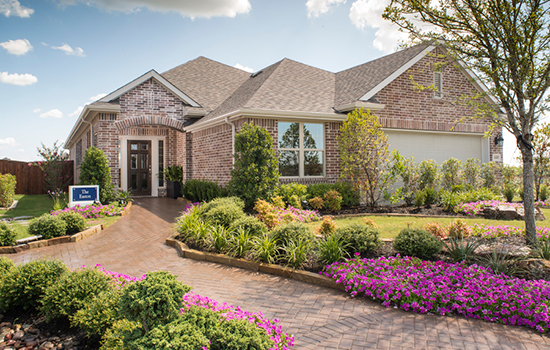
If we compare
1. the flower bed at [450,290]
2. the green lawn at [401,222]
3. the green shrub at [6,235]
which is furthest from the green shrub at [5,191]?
the flower bed at [450,290]

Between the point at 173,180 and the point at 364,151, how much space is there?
361 inches

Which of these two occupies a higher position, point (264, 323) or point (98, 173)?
point (98, 173)

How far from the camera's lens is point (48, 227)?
7.70 metres

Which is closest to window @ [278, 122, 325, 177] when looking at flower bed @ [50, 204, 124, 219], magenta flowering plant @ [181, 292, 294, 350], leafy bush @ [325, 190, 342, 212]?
leafy bush @ [325, 190, 342, 212]

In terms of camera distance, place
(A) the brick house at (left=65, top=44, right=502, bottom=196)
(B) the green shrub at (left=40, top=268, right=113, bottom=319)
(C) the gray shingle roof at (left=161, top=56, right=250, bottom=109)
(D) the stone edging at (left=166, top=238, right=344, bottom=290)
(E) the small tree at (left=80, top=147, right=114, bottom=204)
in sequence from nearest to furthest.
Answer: (B) the green shrub at (left=40, top=268, right=113, bottom=319), (D) the stone edging at (left=166, top=238, right=344, bottom=290), (A) the brick house at (left=65, top=44, right=502, bottom=196), (E) the small tree at (left=80, top=147, right=114, bottom=204), (C) the gray shingle roof at (left=161, top=56, right=250, bottom=109)

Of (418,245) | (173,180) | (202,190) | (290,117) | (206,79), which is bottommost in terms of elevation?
(418,245)

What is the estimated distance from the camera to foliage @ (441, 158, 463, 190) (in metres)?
12.8

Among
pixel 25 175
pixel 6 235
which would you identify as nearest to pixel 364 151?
pixel 6 235

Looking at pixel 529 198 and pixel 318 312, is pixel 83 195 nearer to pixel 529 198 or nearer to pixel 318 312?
pixel 318 312

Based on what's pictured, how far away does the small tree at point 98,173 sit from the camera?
12.5 metres

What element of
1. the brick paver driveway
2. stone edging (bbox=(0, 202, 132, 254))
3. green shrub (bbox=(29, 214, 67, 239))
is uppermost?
green shrub (bbox=(29, 214, 67, 239))

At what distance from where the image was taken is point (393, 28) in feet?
22.6

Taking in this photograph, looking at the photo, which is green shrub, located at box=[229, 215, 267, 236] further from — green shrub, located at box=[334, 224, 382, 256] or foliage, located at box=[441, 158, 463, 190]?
foliage, located at box=[441, 158, 463, 190]

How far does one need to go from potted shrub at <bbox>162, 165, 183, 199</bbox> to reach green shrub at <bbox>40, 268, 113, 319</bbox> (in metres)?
12.2
